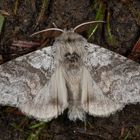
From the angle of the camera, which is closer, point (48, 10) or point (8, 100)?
point (8, 100)

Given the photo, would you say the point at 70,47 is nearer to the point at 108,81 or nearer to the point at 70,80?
the point at 70,80

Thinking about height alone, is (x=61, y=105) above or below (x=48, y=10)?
below

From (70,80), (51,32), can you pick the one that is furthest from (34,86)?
(51,32)

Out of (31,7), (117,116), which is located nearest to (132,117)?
(117,116)

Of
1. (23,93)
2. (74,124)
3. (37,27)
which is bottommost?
(74,124)

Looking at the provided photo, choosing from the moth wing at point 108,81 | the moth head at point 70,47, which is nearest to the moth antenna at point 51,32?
the moth head at point 70,47

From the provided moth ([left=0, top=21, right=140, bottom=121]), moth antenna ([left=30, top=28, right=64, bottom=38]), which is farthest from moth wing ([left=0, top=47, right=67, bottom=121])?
moth antenna ([left=30, top=28, right=64, bottom=38])

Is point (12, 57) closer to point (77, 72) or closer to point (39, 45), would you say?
point (39, 45)
